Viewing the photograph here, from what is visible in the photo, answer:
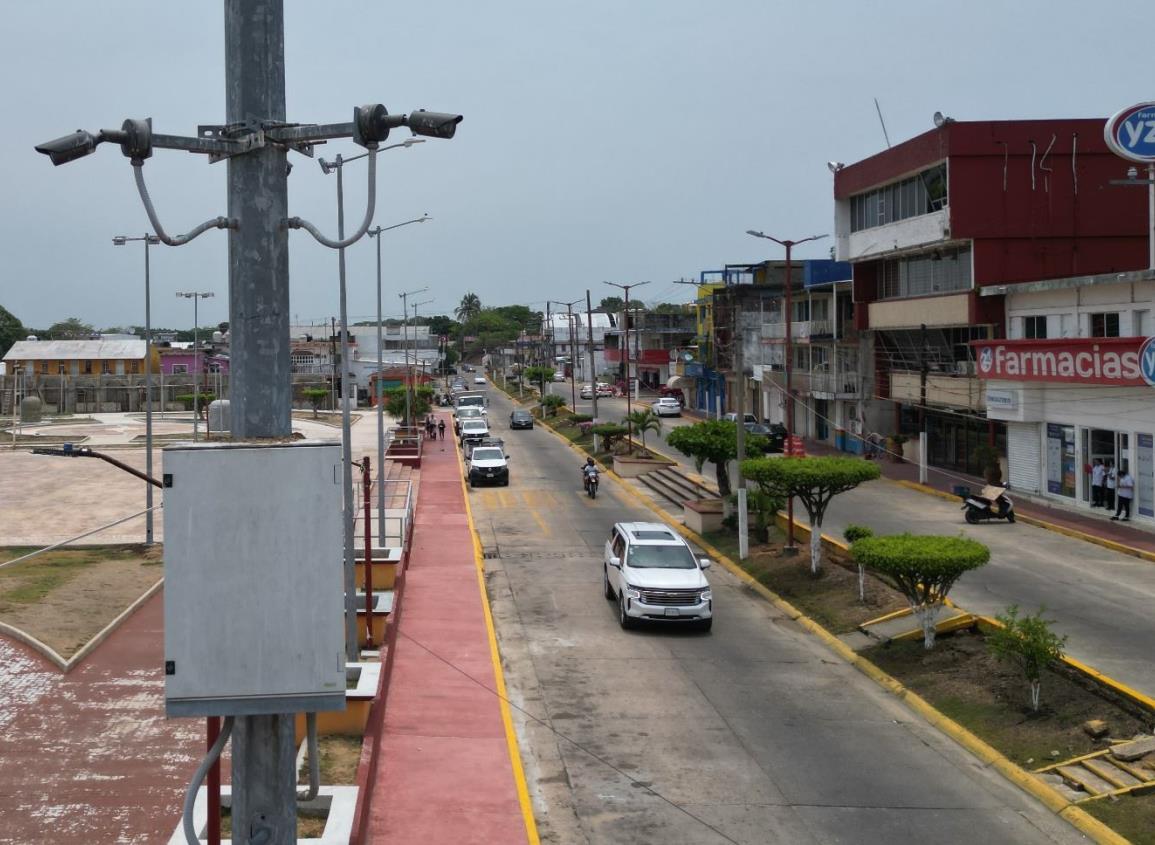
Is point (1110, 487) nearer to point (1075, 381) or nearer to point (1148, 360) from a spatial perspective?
point (1075, 381)

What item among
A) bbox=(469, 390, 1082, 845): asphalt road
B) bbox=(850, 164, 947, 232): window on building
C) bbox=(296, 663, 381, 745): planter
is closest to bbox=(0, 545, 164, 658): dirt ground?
bbox=(296, 663, 381, 745): planter

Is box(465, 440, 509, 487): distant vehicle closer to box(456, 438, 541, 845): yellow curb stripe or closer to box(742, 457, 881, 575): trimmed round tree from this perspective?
box(456, 438, 541, 845): yellow curb stripe

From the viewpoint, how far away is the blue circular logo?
29469 mm

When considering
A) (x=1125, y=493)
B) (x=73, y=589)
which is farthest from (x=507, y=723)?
(x=1125, y=493)

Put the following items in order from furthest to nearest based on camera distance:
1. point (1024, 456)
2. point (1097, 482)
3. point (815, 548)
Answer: point (1024, 456) < point (1097, 482) < point (815, 548)

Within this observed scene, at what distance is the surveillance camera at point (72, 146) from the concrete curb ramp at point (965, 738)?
11471 millimetres

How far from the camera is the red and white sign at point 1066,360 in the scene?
31.5 meters

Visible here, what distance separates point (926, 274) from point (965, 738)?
34.1 meters

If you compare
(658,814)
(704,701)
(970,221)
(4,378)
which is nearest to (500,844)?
(658,814)

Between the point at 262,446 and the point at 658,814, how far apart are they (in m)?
9.33

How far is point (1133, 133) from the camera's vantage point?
32031mm

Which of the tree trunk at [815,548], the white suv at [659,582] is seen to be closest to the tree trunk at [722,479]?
the tree trunk at [815,548]

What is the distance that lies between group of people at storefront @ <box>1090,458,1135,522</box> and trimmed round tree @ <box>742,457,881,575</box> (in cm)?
1043

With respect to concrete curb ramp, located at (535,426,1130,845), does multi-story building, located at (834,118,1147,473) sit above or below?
above
